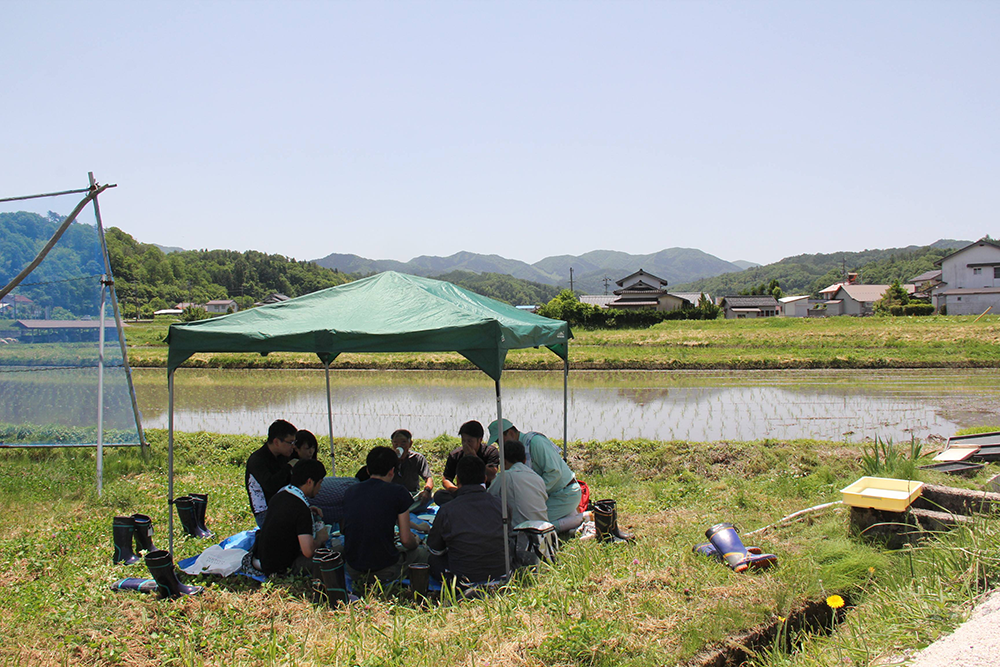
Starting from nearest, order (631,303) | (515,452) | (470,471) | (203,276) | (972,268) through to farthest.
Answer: (470,471), (515,452), (972,268), (631,303), (203,276)

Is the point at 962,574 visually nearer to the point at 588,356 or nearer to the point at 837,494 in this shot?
the point at 837,494

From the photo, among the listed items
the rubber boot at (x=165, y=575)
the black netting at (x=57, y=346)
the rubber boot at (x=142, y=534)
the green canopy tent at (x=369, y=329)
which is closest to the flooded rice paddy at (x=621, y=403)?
the black netting at (x=57, y=346)

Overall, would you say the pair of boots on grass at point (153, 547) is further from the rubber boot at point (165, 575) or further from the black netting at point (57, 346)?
the black netting at point (57, 346)

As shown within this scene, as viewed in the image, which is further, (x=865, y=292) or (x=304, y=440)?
(x=865, y=292)

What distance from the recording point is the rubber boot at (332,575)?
4527 millimetres

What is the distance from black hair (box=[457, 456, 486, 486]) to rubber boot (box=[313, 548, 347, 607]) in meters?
1.13

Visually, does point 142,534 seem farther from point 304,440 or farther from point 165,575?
point 304,440

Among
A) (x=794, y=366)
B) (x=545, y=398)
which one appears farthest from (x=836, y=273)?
(x=545, y=398)

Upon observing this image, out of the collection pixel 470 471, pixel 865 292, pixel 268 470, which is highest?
pixel 470 471

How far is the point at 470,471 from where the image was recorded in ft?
16.7

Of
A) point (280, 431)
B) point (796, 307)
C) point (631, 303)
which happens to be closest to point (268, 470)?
point (280, 431)

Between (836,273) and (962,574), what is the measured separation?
14120cm

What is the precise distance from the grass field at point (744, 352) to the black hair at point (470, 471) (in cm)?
Answer: 1976

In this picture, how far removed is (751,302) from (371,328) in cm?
7344
